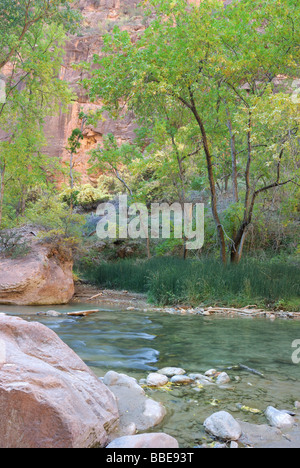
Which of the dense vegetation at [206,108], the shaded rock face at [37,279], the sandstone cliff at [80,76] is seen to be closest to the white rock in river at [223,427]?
the dense vegetation at [206,108]

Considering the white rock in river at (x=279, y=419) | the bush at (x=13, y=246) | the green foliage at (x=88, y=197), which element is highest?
the green foliage at (x=88, y=197)

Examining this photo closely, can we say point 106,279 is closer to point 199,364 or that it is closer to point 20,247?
point 20,247

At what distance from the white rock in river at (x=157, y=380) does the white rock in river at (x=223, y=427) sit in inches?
30.8

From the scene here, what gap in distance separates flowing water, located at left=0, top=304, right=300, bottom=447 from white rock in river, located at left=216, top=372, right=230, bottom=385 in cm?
6

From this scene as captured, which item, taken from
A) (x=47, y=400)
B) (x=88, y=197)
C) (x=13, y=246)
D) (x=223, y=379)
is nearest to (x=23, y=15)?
(x=13, y=246)

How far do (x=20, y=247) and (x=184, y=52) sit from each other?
19.1ft

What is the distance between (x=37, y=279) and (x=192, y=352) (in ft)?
15.6

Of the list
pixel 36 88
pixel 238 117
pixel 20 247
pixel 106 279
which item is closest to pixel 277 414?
pixel 238 117

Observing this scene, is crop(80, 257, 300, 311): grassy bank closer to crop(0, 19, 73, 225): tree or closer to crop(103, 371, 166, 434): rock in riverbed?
crop(103, 371, 166, 434): rock in riverbed

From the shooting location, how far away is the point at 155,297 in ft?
29.1

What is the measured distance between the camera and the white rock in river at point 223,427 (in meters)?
2.05

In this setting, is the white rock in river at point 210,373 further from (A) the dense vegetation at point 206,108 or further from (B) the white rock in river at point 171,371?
(A) the dense vegetation at point 206,108

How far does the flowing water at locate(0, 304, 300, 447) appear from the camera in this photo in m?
2.56

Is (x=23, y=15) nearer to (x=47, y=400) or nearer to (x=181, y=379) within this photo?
(x=181, y=379)
